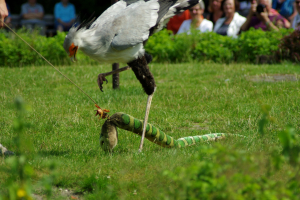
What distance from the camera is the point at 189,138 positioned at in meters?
3.92

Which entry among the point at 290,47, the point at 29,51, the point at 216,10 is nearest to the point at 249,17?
the point at 216,10

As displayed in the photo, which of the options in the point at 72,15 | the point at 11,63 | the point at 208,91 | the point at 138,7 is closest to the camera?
the point at 138,7

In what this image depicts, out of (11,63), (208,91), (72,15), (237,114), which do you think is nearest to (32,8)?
(72,15)

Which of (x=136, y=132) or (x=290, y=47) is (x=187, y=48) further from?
(x=136, y=132)

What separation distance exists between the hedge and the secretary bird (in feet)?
16.5

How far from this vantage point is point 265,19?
368 inches

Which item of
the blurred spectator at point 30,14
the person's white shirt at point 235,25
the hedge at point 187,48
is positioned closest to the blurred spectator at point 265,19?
the person's white shirt at point 235,25

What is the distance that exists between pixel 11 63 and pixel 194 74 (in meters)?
4.40

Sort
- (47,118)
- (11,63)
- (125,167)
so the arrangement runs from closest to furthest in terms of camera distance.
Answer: (125,167) < (47,118) < (11,63)

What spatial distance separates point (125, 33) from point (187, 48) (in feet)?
18.6

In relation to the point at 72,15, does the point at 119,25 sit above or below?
above

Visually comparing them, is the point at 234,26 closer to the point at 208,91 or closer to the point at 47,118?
the point at 208,91

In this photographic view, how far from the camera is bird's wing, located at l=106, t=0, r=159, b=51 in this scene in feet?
11.5

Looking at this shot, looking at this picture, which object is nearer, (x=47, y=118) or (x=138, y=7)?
(x=138, y=7)
